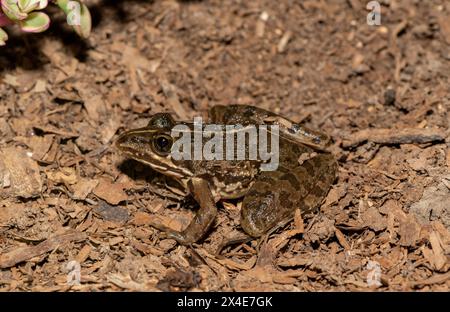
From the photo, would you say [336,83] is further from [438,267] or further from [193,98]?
[438,267]

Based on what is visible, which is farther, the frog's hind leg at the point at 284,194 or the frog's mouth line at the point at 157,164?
the frog's mouth line at the point at 157,164

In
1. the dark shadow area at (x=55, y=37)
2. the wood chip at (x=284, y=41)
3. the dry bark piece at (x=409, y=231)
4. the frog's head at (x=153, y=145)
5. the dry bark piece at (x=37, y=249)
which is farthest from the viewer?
the wood chip at (x=284, y=41)

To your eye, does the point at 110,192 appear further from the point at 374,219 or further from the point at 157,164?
the point at 374,219

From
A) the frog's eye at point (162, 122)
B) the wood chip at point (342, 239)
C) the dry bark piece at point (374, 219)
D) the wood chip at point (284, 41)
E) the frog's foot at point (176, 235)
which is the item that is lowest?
the wood chip at point (342, 239)

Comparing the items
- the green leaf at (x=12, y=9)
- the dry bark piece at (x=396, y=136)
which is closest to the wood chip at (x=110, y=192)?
the green leaf at (x=12, y=9)

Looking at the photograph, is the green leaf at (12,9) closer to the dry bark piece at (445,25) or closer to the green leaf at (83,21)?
the green leaf at (83,21)

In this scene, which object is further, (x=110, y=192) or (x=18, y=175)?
(x=110, y=192)

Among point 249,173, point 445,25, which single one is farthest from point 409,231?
point 445,25
